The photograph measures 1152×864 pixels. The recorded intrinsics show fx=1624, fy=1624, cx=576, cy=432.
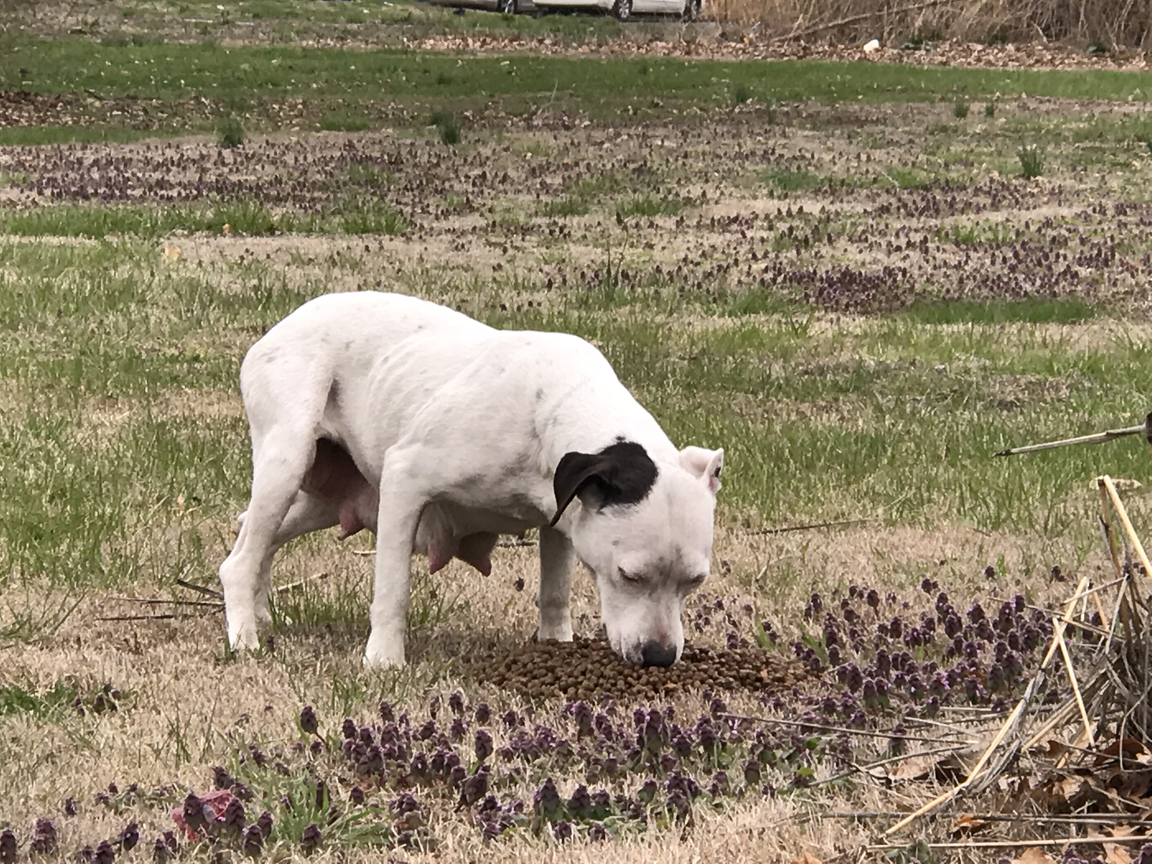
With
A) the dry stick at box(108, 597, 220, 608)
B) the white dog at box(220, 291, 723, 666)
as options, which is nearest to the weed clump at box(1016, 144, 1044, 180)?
the white dog at box(220, 291, 723, 666)

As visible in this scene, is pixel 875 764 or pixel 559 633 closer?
pixel 875 764

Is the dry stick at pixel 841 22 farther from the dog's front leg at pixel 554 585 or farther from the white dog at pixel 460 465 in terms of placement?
the dog's front leg at pixel 554 585

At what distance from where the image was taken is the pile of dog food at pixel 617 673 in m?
4.87

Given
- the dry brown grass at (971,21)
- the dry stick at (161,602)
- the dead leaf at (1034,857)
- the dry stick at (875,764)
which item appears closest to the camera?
the dead leaf at (1034,857)

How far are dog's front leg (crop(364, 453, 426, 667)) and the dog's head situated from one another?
2.28ft

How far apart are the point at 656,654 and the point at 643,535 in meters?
0.33

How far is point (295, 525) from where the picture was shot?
5.88m

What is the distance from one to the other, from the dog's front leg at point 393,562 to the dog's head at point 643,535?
69 cm

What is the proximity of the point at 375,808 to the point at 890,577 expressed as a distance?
282 cm

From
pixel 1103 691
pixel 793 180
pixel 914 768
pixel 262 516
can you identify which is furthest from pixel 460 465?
pixel 793 180

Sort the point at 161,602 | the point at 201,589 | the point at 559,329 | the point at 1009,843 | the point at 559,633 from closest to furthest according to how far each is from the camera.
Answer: the point at 1009,843 < the point at 559,633 < the point at 161,602 < the point at 201,589 < the point at 559,329

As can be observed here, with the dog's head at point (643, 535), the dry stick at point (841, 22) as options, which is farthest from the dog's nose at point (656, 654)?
the dry stick at point (841, 22)

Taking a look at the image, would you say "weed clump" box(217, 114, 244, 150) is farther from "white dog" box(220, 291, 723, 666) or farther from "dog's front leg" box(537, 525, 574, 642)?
"dog's front leg" box(537, 525, 574, 642)

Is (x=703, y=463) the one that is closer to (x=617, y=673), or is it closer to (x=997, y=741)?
(x=617, y=673)
